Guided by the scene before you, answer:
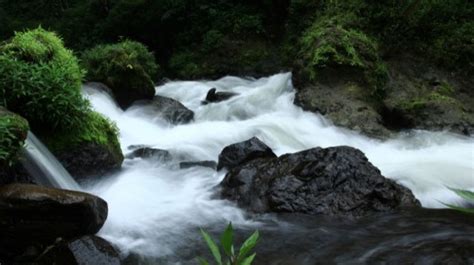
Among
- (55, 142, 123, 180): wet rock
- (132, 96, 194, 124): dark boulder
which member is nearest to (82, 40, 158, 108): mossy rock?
(132, 96, 194, 124): dark boulder

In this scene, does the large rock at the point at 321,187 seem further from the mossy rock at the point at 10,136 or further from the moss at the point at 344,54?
the moss at the point at 344,54

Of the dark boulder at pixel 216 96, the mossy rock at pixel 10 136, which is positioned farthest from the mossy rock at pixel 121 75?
the mossy rock at pixel 10 136

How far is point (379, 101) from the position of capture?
11.6 meters

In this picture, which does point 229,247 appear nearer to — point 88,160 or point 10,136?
point 10,136

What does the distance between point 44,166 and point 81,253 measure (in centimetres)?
187

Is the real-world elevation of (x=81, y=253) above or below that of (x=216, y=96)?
below

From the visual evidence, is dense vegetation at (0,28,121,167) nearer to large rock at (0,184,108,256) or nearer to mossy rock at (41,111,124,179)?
mossy rock at (41,111,124,179)

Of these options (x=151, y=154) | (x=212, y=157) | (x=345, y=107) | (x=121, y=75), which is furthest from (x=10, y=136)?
(x=345, y=107)

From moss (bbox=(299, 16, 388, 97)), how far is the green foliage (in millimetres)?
6579

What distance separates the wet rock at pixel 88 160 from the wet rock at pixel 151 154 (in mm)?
1037

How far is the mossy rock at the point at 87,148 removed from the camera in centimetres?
711

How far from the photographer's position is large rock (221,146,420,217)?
661cm

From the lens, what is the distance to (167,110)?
12188 mm

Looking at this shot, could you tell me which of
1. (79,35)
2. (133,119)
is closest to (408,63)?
(133,119)
